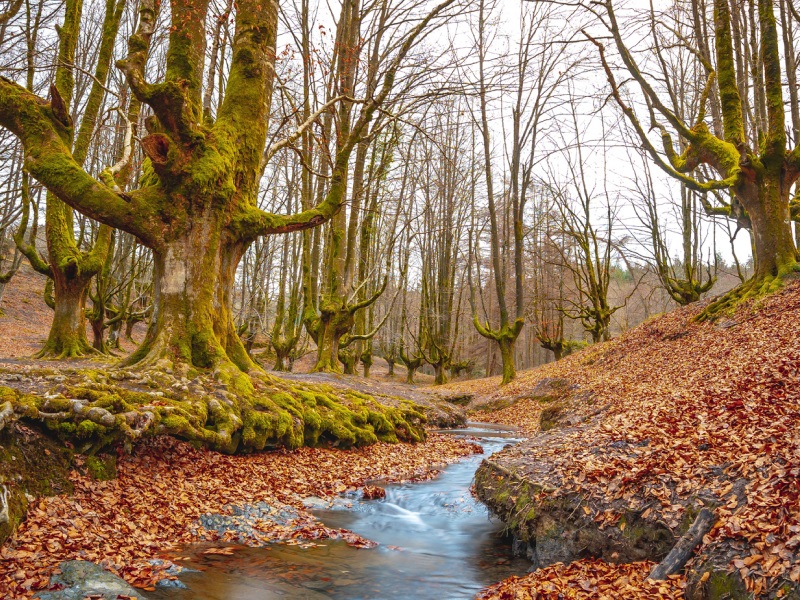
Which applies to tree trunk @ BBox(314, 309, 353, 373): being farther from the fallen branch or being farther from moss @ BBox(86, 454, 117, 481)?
the fallen branch

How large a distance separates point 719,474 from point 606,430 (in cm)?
222

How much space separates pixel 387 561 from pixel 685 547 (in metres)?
2.52

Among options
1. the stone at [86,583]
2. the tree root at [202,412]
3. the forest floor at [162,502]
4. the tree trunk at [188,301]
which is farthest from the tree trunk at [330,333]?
the stone at [86,583]

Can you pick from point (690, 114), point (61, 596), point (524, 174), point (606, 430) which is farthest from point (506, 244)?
point (61, 596)

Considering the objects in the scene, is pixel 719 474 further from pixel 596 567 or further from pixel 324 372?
pixel 324 372

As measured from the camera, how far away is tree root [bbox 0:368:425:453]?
475cm

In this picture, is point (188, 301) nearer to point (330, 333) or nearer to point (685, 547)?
point (685, 547)

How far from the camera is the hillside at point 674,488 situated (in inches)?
120

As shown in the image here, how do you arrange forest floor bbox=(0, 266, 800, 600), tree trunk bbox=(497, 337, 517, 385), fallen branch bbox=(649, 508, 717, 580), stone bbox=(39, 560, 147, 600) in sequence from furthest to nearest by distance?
tree trunk bbox=(497, 337, 517, 385), fallen branch bbox=(649, 508, 717, 580), forest floor bbox=(0, 266, 800, 600), stone bbox=(39, 560, 147, 600)

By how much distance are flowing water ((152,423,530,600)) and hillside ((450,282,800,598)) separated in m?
0.40

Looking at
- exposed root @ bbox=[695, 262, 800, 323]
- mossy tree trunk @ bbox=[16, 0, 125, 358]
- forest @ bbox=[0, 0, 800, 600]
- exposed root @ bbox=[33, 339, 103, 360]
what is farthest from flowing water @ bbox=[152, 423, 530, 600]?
mossy tree trunk @ bbox=[16, 0, 125, 358]

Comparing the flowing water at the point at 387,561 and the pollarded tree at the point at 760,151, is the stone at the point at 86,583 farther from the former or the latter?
the pollarded tree at the point at 760,151

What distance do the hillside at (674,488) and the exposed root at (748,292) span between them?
11.2 ft

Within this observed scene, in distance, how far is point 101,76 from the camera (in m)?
13.8
